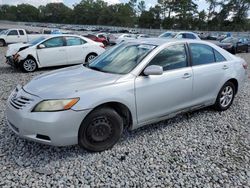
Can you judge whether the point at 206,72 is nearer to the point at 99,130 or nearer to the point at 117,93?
the point at 117,93

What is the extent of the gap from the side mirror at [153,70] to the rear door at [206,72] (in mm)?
907

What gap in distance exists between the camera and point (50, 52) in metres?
9.16

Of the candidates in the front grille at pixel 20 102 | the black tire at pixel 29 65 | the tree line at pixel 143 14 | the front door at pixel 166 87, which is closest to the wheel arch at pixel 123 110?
the front door at pixel 166 87

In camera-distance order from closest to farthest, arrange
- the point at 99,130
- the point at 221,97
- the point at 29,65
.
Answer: the point at 99,130, the point at 221,97, the point at 29,65

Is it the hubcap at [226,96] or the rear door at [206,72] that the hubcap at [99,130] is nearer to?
the rear door at [206,72]

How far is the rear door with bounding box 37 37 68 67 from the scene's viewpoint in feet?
29.8

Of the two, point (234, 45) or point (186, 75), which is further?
point (234, 45)

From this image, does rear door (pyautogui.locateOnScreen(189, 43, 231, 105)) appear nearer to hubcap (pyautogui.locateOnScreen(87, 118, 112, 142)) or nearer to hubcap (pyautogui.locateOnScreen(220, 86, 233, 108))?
hubcap (pyautogui.locateOnScreen(220, 86, 233, 108))

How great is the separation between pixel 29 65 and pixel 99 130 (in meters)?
6.66

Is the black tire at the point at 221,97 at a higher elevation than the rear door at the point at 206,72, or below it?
below

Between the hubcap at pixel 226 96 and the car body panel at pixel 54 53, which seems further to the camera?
the car body panel at pixel 54 53

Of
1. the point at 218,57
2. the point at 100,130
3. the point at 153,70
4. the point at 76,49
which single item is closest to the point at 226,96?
the point at 218,57

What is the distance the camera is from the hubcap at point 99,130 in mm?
3150

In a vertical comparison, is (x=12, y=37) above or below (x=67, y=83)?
above
